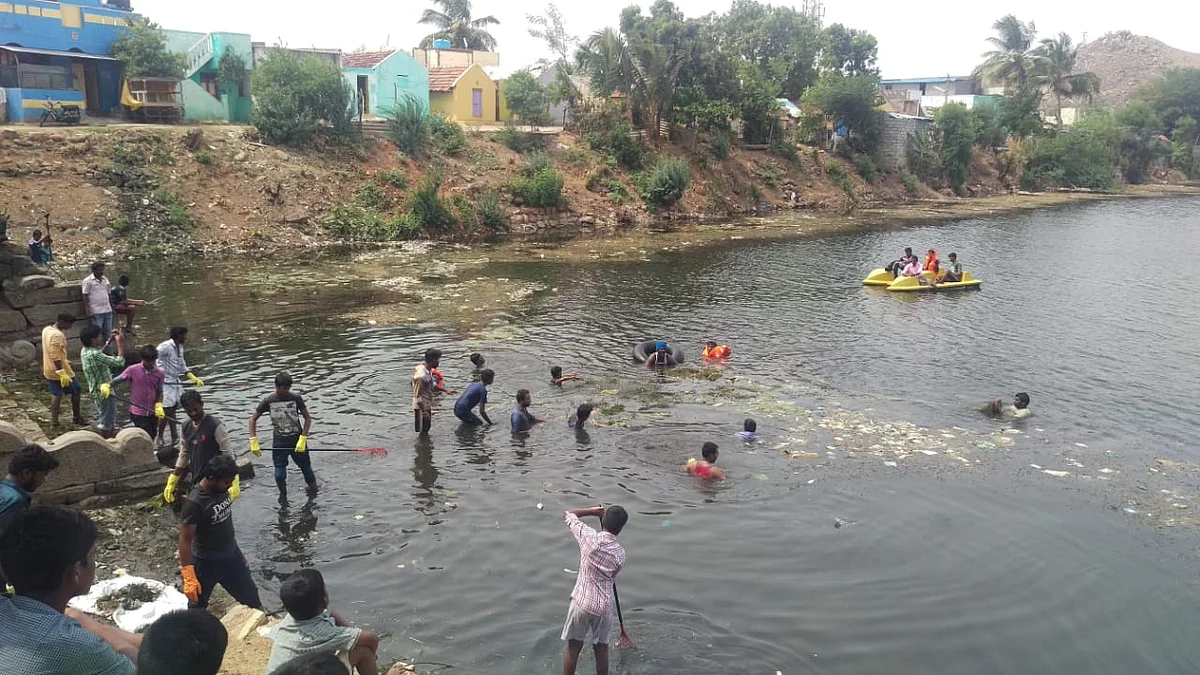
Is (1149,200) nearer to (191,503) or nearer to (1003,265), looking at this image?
(1003,265)

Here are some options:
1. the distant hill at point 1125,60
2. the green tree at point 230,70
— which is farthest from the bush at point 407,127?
the distant hill at point 1125,60

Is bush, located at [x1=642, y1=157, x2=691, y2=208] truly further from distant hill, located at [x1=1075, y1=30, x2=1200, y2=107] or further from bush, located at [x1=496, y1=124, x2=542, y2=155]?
distant hill, located at [x1=1075, y1=30, x2=1200, y2=107]

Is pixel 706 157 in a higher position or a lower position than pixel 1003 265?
higher

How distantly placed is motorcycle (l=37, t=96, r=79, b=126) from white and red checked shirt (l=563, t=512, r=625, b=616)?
1472 inches

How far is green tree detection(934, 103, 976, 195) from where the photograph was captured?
66.9 meters

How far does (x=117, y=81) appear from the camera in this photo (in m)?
39.7

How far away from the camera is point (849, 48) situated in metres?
73.6

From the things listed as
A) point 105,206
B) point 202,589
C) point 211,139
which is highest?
point 211,139

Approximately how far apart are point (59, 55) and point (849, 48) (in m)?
60.7

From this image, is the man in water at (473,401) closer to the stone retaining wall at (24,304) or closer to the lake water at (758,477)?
the lake water at (758,477)

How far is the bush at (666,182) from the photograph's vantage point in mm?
46906

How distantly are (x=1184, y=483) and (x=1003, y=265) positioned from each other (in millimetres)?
23153

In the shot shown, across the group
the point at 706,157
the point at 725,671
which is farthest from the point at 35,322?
the point at 706,157

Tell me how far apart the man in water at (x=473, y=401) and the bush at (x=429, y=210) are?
80.0 ft
